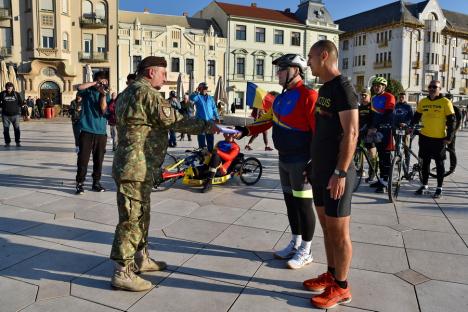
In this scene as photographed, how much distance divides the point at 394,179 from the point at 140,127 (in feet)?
16.4

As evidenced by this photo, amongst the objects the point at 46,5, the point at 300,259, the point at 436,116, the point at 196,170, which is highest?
the point at 46,5

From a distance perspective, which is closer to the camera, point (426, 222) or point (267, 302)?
point (267, 302)

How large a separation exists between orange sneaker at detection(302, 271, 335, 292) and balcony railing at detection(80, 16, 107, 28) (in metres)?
38.3

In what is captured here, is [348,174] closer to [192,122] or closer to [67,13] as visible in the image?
[192,122]

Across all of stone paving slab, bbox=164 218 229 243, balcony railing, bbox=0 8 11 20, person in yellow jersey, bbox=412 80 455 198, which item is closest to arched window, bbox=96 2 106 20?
balcony railing, bbox=0 8 11 20

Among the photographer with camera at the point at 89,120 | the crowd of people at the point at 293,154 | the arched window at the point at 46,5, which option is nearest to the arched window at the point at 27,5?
the arched window at the point at 46,5

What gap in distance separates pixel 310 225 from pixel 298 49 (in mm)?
45362

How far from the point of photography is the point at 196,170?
273 inches

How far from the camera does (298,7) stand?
5047 centimetres

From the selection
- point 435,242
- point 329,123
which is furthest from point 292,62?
point 435,242

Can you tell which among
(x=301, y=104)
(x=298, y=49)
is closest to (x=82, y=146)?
(x=301, y=104)

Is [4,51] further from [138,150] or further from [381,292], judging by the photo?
[381,292]

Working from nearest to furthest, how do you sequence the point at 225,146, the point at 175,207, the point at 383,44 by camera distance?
1. the point at 175,207
2. the point at 225,146
3. the point at 383,44

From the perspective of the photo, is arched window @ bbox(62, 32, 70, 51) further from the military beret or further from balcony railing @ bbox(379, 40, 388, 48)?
balcony railing @ bbox(379, 40, 388, 48)
